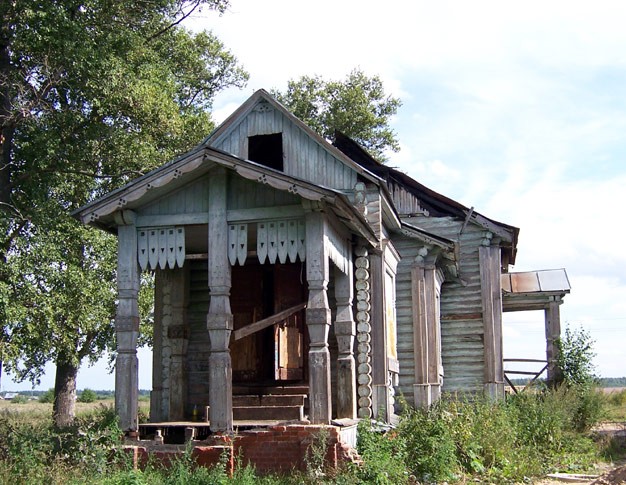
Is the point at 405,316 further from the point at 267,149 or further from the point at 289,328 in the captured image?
the point at 267,149

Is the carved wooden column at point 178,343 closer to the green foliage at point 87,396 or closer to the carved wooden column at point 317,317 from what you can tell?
the carved wooden column at point 317,317

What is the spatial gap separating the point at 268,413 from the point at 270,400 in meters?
0.62

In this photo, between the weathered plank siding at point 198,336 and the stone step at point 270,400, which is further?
the weathered plank siding at point 198,336

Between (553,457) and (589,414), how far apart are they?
17.9 ft

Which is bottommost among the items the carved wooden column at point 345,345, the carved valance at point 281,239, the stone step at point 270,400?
the stone step at point 270,400

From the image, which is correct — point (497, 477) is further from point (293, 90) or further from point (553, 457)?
point (293, 90)

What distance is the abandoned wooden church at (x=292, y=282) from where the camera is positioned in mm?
11852

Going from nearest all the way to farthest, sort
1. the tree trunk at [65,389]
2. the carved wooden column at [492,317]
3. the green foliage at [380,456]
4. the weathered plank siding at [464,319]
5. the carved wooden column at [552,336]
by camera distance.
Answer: the green foliage at [380,456]
the carved wooden column at [492,317]
the weathered plank siding at [464,319]
the carved wooden column at [552,336]
the tree trunk at [65,389]

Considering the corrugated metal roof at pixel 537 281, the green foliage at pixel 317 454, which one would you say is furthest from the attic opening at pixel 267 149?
the corrugated metal roof at pixel 537 281

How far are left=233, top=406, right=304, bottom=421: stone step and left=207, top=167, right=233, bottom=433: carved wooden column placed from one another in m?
1.04

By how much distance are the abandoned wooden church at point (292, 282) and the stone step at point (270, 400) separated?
37 mm

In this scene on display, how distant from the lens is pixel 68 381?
24969 mm

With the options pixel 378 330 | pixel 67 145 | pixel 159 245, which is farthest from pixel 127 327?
pixel 67 145

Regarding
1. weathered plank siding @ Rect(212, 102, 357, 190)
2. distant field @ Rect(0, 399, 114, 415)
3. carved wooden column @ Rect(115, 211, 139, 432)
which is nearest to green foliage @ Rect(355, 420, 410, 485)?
carved wooden column @ Rect(115, 211, 139, 432)
